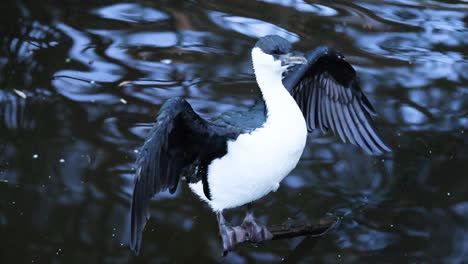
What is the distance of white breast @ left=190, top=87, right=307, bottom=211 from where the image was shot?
256 cm

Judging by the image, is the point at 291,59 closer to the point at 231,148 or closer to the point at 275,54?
the point at 275,54

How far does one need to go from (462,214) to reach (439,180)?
0.75ft

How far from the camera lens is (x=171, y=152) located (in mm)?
2611

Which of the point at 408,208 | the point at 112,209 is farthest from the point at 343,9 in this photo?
the point at 112,209

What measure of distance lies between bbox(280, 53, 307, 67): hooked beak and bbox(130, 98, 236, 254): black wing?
0.90 feet

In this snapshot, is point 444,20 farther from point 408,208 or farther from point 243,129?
point 243,129

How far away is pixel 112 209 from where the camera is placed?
324 centimetres

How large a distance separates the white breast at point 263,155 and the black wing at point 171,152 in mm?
48

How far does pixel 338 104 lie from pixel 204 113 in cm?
86

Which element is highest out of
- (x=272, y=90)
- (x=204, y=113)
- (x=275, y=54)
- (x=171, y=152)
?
(x=275, y=54)

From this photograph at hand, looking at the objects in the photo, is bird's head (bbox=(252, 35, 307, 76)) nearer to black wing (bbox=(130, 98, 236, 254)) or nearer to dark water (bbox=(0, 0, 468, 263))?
black wing (bbox=(130, 98, 236, 254))

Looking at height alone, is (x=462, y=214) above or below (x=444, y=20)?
below

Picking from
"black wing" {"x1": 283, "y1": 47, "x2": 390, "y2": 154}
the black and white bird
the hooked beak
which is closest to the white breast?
the black and white bird

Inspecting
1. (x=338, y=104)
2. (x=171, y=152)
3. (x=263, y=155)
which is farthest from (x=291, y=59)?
(x=338, y=104)
